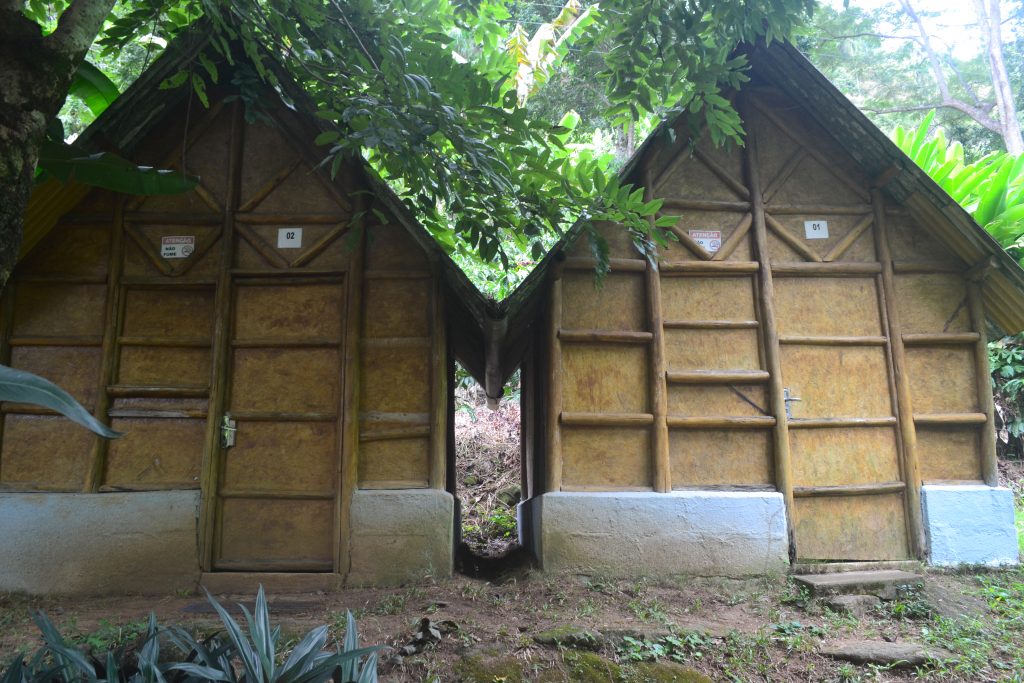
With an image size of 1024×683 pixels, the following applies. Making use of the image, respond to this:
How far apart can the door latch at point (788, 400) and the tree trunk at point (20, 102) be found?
5696 mm

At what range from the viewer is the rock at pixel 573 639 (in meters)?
4.25

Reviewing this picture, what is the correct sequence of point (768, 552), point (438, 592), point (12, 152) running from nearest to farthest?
point (12, 152) < point (438, 592) < point (768, 552)

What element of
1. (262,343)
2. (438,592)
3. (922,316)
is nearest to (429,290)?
(262,343)

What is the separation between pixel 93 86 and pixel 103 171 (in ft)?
4.58

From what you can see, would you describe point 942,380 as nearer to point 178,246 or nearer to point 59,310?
point 178,246

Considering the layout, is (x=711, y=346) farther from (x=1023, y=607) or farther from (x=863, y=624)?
(x=1023, y=607)

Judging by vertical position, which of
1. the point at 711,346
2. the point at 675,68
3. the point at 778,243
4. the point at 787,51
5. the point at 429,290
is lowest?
the point at 711,346

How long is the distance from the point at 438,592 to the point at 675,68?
4357 mm

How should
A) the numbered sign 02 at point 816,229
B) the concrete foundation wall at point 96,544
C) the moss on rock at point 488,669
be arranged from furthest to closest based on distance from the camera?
the numbered sign 02 at point 816,229 → the concrete foundation wall at point 96,544 → the moss on rock at point 488,669

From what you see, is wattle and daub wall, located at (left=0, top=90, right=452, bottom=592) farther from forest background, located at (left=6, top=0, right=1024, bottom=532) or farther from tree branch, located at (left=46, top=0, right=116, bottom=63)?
tree branch, located at (left=46, top=0, right=116, bottom=63)

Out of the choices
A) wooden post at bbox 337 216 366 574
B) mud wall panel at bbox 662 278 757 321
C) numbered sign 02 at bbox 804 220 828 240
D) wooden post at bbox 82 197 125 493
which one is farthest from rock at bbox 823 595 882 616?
wooden post at bbox 82 197 125 493

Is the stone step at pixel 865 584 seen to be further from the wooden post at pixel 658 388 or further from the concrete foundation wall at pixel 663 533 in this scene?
the wooden post at pixel 658 388

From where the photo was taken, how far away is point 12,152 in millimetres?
2951

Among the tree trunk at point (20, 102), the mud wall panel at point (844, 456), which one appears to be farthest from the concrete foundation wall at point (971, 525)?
the tree trunk at point (20, 102)
